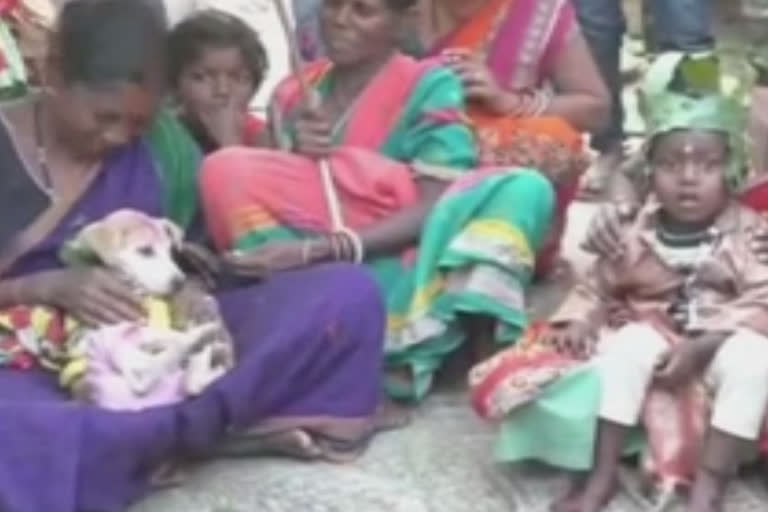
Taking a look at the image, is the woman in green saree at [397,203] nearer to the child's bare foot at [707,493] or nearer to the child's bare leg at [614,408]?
the child's bare leg at [614,408]

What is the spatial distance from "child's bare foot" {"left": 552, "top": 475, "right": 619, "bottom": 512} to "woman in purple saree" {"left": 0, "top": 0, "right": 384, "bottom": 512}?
38 centimetres

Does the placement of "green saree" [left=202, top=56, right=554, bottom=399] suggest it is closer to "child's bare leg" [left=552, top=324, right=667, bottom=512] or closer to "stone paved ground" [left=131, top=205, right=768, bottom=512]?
"stone paved ground" [left=131, top=205, right=768, bottom=512]

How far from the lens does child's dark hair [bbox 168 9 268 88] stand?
402cm

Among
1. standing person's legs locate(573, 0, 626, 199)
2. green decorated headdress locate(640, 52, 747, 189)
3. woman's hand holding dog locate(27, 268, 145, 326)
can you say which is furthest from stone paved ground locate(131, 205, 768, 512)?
standing person's legs locate(573, 0, 626, 199)

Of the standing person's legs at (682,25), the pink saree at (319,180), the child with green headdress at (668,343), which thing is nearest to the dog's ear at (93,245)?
the pink saree at (319,180)

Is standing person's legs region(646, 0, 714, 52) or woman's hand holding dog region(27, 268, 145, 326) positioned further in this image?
standing person's legs region(646, 0, 714, 52)

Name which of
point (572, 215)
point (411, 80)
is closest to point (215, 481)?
point (411, 80)

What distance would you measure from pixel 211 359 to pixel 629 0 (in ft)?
11.4

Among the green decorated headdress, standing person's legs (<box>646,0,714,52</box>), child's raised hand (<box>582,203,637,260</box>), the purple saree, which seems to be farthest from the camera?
standing person's legs (<box>646,0,714,52</box>)

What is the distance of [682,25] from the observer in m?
4.91

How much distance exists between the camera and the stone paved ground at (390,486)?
3523 millimetres

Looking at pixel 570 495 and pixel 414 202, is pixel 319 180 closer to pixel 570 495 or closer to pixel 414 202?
pixel 414 202

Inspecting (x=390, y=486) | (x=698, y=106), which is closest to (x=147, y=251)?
(x=390, y=486)

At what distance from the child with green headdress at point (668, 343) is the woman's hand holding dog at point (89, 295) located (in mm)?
576
